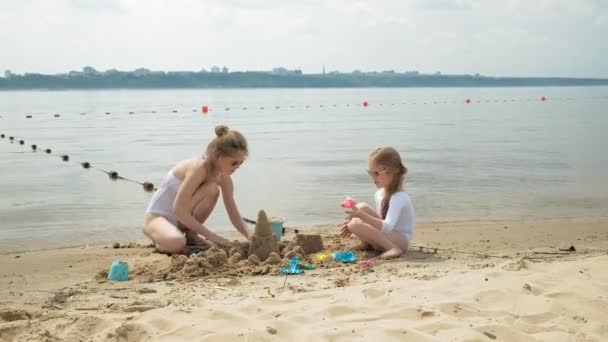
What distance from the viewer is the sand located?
3908 millimetres

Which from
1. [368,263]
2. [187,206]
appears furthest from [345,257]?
[187,206]

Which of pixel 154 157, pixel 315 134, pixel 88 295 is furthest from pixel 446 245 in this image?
pixel 315 134

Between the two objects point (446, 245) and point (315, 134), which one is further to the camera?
point (315, 134)

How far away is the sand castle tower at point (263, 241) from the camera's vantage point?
6148 millimetres

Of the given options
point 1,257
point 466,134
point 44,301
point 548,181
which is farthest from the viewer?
point 466,134

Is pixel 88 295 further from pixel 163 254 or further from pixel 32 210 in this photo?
pixel 32 210

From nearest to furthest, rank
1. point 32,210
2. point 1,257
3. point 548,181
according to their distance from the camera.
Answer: point 1,257 < point 32,210 < point 548,181

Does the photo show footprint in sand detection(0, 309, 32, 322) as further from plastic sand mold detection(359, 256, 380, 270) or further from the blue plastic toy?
plastic sand mold detection(359, 256, 380, 270)

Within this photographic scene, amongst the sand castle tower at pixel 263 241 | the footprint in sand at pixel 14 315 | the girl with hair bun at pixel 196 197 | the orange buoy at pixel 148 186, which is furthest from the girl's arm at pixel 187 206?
the orange buoy at pixel 148 186

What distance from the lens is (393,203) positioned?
6.43 m

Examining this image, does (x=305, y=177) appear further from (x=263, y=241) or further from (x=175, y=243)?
(x=263, y=241)

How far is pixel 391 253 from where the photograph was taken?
6.25m

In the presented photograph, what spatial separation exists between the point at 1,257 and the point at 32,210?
3148mm

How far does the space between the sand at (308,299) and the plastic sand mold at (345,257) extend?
0.60ft
